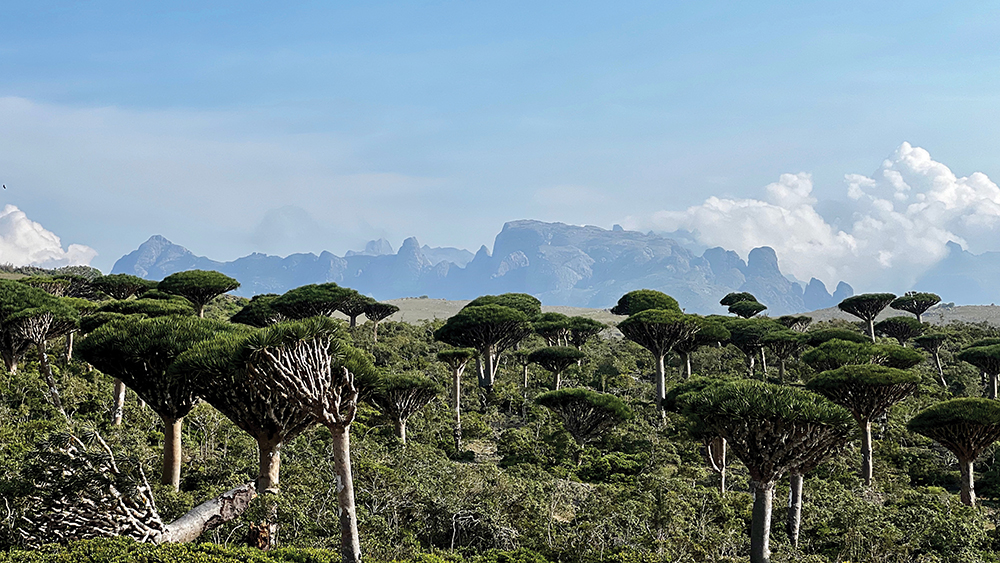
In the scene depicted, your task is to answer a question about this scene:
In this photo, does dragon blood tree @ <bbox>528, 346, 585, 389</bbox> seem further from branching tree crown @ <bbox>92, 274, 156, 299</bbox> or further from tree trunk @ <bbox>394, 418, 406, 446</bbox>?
branching tree crown @ <bbox>92, 274, 156, 299</bbox>

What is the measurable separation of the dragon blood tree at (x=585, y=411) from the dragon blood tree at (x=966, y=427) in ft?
40.1

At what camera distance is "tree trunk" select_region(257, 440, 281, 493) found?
1448 centimetres

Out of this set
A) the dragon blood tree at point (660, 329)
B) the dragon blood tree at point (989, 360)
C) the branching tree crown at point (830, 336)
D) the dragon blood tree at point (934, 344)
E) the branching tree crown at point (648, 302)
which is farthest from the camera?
the dragon blood tree at point (934, 344)

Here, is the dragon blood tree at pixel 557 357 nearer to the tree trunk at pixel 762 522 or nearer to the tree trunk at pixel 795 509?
the tree trunk at pixel 795 509

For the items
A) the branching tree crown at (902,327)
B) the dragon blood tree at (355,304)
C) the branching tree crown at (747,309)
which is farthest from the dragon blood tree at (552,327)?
the branching tree crown at (902,327)

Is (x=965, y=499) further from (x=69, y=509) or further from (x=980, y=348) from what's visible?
(x=69, y=509)

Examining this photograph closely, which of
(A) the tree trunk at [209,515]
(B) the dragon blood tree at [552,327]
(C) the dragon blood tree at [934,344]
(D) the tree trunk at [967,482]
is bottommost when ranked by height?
(D) the tree trunk at [967,482]

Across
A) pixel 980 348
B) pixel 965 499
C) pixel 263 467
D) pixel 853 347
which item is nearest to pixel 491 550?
pixel 263 467

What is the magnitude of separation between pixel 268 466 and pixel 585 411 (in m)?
17.2

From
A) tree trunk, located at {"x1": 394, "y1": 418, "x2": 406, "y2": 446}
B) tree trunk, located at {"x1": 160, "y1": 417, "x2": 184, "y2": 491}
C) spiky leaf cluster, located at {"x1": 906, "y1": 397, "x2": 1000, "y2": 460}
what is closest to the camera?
tree trunk, located at {"x1": 160, "y1": 417, "x2": 184, "y2": 491}

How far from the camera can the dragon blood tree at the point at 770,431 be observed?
14.2 metres

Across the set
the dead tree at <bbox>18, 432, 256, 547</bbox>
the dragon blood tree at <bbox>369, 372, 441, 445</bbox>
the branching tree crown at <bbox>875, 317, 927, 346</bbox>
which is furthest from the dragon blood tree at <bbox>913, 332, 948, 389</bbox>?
the dead tree at <bbox>18, 432, 256, 547</bbox>

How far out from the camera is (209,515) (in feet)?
45.3

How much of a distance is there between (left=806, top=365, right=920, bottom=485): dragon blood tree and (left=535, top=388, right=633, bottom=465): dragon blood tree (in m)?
8.52
